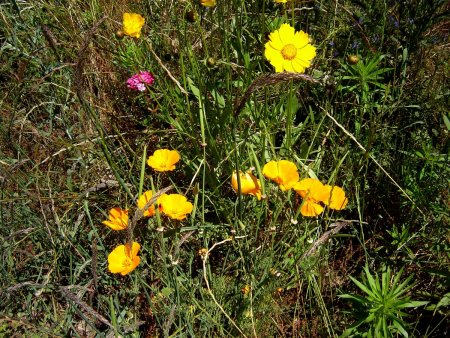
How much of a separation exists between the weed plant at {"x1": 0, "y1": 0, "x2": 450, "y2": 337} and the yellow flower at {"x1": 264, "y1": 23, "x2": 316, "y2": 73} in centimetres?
4

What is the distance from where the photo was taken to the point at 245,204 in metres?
1.70

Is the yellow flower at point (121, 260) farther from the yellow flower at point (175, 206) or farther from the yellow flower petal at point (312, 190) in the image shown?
the yellow flower petal at point (312, 190)

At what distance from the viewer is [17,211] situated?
170 centimetres

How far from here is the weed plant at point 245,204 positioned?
4.71ft

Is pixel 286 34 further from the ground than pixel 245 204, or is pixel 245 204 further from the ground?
pixel 286 34

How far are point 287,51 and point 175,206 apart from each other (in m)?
0.62

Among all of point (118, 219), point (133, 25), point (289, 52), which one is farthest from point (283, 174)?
point (133, 25)

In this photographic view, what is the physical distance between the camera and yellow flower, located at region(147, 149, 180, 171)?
1.66 metres

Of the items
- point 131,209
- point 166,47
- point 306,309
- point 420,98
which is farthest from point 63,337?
point 420,98

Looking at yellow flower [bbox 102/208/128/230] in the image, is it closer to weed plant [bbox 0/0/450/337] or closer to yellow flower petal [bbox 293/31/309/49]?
weed plant [bbox 0/0/450/337]

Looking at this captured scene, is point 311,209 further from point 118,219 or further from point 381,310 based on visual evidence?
point 118,219

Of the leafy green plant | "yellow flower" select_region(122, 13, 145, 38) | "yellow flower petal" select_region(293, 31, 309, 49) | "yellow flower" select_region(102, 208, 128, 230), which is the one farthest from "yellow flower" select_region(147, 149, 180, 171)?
the leafy green plant

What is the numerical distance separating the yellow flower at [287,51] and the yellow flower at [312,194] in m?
0.37

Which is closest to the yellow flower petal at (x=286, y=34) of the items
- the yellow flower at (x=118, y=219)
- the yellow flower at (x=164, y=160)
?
the yellow flower at (x=164, y=160)
